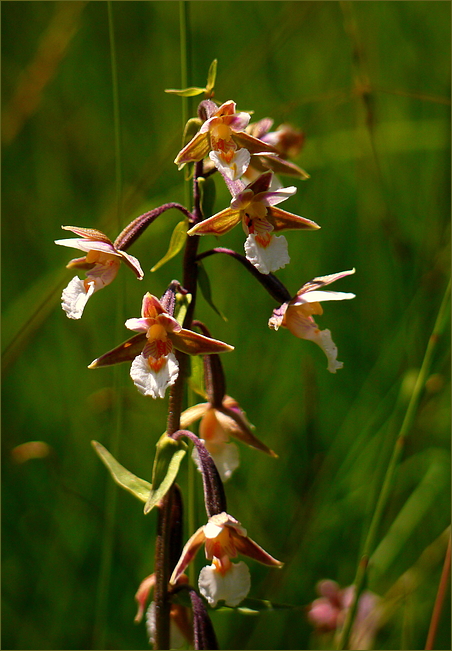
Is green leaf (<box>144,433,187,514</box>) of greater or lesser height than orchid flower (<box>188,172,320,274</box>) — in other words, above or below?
below

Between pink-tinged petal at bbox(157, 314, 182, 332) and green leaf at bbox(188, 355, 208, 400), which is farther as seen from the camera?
green leaf at bbox(188, 355, 208, 400)

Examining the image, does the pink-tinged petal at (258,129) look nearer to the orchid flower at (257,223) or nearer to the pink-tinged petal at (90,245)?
the orchid flower at (257,223)

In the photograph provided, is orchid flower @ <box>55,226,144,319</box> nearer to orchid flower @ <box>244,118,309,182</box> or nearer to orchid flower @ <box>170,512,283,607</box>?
orchid flower @ <box>244,118,309,182</box>

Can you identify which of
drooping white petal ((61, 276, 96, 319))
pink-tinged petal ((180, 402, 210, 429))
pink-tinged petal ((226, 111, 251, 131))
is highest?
pink-tinged petal ((226, 111, 251, 131))

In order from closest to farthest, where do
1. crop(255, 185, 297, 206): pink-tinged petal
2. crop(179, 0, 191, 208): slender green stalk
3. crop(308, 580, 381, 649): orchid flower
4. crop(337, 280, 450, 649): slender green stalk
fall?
1. crop(255, 185, 297, 206): pink-tinged petal
2. crop(179, 0, 191, 208): slender green stalk
3. crop(337, 280, 450, 649): slender green stalk
4. crop(308, 580, 381, 649): orchid flower

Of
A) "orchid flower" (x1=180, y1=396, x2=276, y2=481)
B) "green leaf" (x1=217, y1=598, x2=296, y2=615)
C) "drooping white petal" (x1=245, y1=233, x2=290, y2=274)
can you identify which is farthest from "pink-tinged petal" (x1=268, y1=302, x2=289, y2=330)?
"green leaf" (x1=217, y1=598, x2=296, y2=615)

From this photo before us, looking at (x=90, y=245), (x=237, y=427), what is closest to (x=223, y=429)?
(x=237, y=427)

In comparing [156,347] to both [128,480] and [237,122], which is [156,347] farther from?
[237,122]

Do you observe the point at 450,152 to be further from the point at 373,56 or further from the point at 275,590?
the point at 275,590

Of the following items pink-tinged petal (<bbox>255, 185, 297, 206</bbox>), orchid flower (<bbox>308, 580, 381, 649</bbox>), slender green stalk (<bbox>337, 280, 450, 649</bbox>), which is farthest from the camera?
orchid flower (<bbox>308, 580, 381, 649</bbox>)
